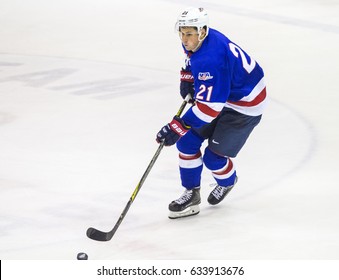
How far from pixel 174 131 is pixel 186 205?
512 millimetres

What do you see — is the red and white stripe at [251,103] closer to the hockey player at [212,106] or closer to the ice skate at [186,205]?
the hockey player at [212,106]

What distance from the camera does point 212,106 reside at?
5539mm

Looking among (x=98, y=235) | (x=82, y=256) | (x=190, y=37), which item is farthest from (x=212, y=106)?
(x=82, y=256)

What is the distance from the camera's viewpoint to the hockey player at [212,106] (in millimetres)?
5531

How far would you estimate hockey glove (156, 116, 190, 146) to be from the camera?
5578 mm

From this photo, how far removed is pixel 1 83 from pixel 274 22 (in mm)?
3033

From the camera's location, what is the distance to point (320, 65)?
29.6 ft

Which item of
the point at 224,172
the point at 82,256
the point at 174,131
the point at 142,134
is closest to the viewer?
the point at 82,256

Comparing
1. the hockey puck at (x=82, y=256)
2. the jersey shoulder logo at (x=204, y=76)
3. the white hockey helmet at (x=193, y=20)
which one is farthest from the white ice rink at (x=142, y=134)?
the white hockey helmet at (x=193, y=20)

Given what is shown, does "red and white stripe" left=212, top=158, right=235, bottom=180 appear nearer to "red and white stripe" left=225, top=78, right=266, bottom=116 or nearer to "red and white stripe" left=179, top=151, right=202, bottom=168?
"red and white stripe" left=179, top=151, right=202, bottom=168

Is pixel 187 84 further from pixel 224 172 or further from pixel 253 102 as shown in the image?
pixel 224 172

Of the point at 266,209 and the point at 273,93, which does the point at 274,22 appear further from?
the point at 266,209

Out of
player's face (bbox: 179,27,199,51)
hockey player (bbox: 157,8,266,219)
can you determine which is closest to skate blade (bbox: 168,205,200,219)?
hockey player (bbox: 157,8,266,219)

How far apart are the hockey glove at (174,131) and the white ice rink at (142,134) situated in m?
0.47
